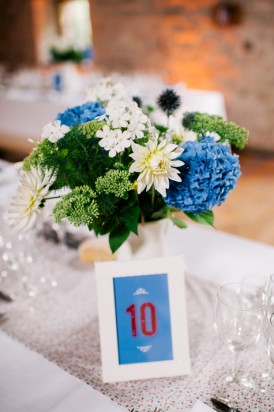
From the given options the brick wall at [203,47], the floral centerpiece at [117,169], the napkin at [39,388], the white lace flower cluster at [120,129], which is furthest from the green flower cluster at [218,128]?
the brick wall at [203,47]

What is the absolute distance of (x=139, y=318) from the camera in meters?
1.02

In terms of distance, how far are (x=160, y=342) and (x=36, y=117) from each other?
3.75 meters

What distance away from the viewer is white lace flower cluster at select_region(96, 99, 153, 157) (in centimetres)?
87

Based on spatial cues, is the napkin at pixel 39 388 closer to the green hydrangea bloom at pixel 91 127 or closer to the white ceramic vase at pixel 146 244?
the white ceramic vase at pixel 146 244

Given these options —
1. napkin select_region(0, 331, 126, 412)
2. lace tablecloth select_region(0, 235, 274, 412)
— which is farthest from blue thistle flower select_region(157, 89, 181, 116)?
napkin select_region(0, 331, 126, 412)

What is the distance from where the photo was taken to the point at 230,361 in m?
1.05

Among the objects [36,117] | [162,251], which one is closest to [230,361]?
[162,251]

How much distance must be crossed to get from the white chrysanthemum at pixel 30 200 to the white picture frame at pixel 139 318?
201 mm

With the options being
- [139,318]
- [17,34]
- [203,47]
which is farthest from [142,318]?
[17,34]

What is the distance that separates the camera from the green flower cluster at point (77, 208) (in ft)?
2.81

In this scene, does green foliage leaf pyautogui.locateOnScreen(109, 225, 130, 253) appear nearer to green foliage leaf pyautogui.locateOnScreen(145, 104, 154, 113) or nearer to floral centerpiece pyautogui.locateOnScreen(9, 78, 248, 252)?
floral centerpiece pyautogui.locateOnScreen(9, 78, 248, 252)

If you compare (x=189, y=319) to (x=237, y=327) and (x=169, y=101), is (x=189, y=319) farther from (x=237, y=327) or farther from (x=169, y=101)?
(x=169, y=101)

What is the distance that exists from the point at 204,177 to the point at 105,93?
39cm

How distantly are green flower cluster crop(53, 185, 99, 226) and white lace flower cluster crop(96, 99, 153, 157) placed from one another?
95mm
